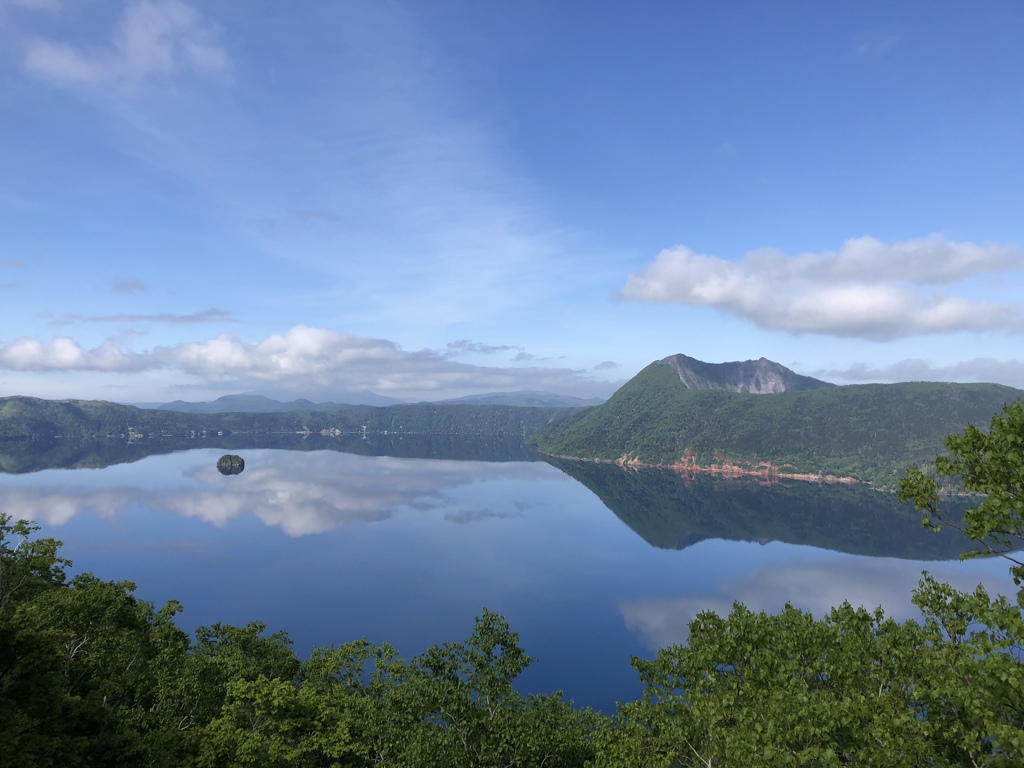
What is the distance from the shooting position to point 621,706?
29.0m

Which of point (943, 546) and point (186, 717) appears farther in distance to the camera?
point (943, 546)

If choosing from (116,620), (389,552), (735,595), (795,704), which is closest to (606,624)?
(735,595)

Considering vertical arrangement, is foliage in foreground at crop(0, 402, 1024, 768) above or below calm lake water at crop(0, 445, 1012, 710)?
above

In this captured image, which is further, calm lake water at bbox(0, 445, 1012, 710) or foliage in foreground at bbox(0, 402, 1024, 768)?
calm lake water at bbox(0, 445, 1012, 710)

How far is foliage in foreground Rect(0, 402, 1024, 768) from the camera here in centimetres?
1448

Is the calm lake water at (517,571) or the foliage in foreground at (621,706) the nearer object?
the foliage in foreground at (621,706)

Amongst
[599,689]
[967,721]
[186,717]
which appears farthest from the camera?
[599,689]

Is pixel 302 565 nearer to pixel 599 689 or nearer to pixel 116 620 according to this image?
pixel 599 689

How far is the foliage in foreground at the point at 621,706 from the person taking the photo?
1448 centimetres

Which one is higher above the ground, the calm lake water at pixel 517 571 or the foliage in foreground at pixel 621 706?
the foliage in foreground at pixel 621 706

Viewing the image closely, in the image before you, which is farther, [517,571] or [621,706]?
[517,571]

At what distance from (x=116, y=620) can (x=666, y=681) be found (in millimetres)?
43013

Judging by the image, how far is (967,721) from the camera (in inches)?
651

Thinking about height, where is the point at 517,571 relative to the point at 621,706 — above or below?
below
